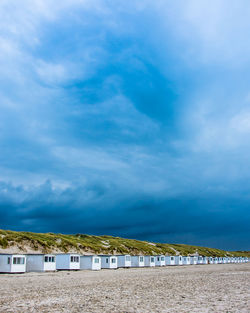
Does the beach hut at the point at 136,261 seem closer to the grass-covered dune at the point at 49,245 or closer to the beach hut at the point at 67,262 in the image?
the grass-covered dune at the point at 49,245

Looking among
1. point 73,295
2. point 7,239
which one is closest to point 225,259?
point 7,239

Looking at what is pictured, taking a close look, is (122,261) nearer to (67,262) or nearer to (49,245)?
(67,262)

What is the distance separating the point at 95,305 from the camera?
1872 centimetres

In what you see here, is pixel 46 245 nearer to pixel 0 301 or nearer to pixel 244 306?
pixel 0 301

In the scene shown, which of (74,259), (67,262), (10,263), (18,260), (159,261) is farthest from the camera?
(159,261)

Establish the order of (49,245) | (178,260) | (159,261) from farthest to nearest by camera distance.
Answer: (178,260) < (159,261) < (49,245)

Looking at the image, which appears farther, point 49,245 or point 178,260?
point 178,260

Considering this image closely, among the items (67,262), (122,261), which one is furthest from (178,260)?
(67,262)

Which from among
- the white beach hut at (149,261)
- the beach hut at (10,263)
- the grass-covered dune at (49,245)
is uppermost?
the grass-covered dune at (49,245)

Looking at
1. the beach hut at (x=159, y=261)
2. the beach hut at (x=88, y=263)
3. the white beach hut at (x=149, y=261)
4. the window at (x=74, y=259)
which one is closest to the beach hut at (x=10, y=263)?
the window at (x=74, y=259)

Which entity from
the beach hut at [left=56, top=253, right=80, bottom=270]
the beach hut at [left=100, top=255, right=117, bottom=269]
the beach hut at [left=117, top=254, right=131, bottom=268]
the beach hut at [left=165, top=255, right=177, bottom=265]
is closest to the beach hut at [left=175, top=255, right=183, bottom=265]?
the beach hut at [left=165, top=255, right=177, bottom=265]

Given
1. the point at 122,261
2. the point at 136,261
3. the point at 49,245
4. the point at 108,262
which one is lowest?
the point at 136,261

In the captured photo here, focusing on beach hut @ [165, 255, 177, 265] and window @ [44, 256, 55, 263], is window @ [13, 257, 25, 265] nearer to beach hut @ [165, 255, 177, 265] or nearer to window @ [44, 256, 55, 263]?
window @ [44, 256, 55, 263]

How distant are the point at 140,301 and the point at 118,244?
8821 centimetres
